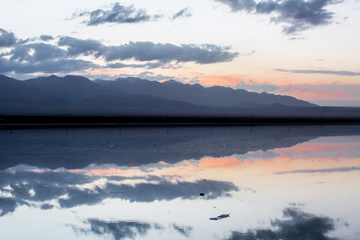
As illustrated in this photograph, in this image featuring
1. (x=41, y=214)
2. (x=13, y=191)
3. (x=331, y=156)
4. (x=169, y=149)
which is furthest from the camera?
(x=169, y=149)

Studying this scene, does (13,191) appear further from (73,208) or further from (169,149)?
(169,149)

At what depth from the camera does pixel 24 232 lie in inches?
250

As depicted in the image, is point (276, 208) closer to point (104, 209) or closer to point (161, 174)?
point (104, 209)

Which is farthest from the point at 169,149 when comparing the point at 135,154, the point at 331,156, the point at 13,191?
the point at 13,191

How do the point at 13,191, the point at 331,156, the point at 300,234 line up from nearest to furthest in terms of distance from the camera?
1. the point at 300,234
2. the point at 13,191
3. the point at 331,156

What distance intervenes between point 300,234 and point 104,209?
4.15m

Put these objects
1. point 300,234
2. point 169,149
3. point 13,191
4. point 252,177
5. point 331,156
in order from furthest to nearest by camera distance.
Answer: point 169,149 < point 331,156 < point 252,177 < point 13,191 < point 300,234

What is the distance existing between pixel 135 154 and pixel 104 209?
8323 millimetres

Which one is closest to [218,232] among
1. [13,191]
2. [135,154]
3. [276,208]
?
[276,208]

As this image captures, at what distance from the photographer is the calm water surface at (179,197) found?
6.41 m

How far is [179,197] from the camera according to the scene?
8.54m

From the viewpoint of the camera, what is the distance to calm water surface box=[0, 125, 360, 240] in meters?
6.41

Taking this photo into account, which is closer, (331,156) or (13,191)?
(13,191)

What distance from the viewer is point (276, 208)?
25.0 feet
